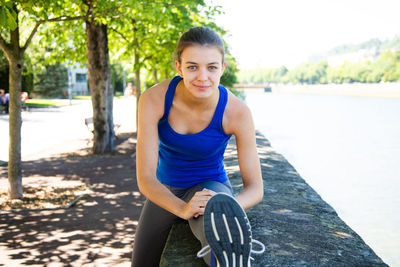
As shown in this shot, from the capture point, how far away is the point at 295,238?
2.85 m

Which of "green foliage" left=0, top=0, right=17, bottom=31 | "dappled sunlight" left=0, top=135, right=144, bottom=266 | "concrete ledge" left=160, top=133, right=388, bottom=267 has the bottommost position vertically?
"dappled sunlight" left=0, top=135, right=144, bottom=266

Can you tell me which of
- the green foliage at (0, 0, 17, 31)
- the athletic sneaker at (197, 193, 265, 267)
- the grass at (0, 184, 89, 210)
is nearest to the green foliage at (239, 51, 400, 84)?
the grass at (0, 184, 89, 210)

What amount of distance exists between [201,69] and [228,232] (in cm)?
98

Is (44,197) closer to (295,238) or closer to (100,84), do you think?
(100,84)

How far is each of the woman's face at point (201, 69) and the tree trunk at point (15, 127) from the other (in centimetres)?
469

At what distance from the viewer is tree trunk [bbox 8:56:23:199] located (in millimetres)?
6449

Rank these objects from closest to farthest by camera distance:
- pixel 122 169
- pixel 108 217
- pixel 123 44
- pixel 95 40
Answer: pixel 108 217
pixel 122 169
pixel 95 40
pixel 123 44

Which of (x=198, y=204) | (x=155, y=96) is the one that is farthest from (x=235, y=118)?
(x=198, y=204)

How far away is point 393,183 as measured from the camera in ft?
35.1

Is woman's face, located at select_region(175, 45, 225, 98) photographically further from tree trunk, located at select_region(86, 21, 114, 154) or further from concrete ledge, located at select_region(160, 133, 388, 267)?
tree trunk, located at select_region(86, 21, 114, 154)

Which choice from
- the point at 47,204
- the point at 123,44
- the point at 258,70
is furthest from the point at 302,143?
the point at 258,70

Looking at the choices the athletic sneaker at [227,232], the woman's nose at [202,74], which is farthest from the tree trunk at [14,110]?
the athletic sneaker at [227,232]

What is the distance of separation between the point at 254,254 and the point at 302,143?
589 inches

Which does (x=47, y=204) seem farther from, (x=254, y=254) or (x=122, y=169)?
(x=254, y=254)
